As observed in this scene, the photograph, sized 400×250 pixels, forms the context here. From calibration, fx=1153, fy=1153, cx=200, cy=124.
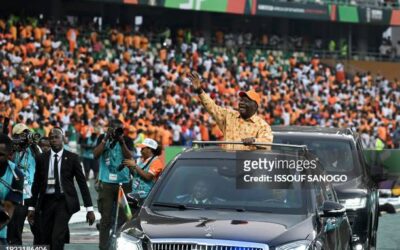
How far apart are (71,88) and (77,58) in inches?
147

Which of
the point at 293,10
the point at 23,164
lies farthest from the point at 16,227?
the point at 293,10

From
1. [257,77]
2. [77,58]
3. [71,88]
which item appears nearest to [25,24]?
[77,58]

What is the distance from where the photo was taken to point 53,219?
1198 cm

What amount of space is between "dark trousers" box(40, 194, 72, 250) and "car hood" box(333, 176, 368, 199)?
3.25m

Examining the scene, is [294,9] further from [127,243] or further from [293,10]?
[127,243]

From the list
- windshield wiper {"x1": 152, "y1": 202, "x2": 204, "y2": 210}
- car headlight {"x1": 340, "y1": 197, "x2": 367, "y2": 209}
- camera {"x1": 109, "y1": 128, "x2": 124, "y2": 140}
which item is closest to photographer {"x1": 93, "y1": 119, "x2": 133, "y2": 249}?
camera {"x1": 109, "y1": 128, "x2": 124, "y2": 140}

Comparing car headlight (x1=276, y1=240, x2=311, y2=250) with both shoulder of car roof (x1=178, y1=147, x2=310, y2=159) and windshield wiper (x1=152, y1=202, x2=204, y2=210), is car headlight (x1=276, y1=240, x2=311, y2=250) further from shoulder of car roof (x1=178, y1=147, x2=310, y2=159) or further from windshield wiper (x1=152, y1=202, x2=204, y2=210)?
shoulder of car roof (x1=178, y1=147, x2=310, y2=159)

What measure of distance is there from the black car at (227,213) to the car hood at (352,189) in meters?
2.77

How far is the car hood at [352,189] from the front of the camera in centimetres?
1320

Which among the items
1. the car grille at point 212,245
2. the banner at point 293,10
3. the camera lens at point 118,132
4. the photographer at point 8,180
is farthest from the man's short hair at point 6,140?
the banner at point 293,10

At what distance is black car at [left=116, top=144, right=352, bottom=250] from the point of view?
8.55 m

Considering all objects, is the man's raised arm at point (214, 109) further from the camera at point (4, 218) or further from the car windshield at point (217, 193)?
the camera at point (4, 218)

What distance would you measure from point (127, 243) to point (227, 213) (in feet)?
3.09

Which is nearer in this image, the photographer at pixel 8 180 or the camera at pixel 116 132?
the photographer at pixel 8 180
